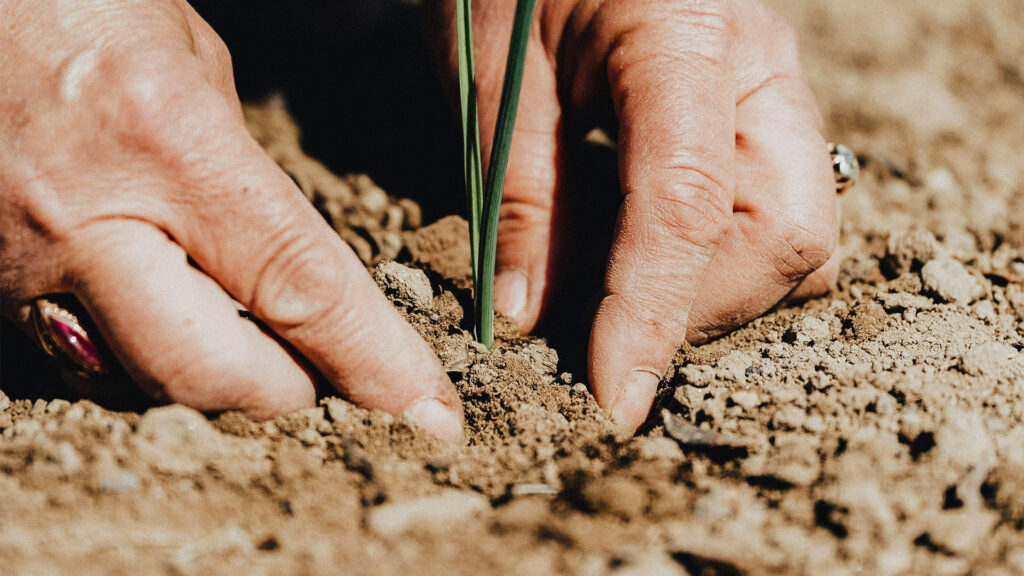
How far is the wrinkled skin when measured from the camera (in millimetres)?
967

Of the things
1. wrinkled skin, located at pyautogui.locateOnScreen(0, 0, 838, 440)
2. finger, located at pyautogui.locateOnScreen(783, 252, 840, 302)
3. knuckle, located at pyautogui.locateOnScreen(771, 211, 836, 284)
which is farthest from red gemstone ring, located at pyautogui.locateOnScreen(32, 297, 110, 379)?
finger, located at pyautogui.locateOnScreen(783, 252, 840, 302)

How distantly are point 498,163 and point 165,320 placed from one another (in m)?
0.53

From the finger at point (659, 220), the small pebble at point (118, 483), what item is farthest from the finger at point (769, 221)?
the small pebble at point (118, 483)

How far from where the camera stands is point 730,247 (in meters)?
1.33

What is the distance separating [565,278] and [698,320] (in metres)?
0.29

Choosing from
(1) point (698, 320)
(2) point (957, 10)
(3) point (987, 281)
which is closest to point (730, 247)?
(1) point (698, 320)

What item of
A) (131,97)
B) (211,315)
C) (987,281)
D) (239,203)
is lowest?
(987,281)

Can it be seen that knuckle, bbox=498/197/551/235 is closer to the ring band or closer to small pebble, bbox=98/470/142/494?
the ring band

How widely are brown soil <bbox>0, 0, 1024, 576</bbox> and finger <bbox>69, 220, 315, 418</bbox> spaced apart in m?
0.05

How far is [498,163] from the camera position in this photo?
3.58 feet

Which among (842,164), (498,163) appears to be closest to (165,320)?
(498,163)

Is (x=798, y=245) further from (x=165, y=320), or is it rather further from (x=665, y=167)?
(x=165, y=320)

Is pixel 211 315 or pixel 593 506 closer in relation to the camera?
pixel 593 506

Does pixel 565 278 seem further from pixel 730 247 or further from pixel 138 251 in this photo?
pixel 138 251
